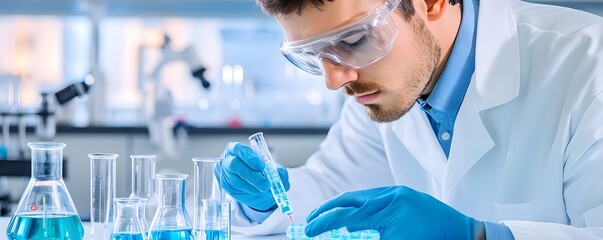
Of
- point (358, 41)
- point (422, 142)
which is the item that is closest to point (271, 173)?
point (358, 41)

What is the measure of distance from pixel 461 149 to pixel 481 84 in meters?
0.17

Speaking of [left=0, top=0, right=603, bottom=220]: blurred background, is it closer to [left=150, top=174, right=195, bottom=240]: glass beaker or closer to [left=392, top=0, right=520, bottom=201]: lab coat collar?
[left=392, top=0, right=520, bottom=201]: lab coat collar

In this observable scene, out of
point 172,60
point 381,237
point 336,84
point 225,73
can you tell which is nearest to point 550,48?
point 336,84

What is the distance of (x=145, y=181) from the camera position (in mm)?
1729

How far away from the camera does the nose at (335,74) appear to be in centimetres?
180

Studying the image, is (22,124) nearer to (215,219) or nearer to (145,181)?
(145,181)

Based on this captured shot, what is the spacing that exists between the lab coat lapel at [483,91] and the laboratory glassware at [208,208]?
0.65m

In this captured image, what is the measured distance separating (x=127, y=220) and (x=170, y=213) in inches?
3.6

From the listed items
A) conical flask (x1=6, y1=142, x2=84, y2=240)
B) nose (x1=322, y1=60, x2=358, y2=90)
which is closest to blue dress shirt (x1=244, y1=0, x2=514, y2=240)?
nose (x1=322, y1=60, x2=358, y2=90)

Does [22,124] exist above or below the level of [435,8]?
below

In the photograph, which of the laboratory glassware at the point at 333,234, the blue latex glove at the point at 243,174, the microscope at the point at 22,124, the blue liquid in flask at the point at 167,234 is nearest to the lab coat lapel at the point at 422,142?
the blue latex glove at the point at 243,174

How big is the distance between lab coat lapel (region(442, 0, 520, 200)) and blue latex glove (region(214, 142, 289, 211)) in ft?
1.42

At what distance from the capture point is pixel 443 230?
1.57m

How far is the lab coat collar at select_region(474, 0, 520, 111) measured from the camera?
6.44ft
